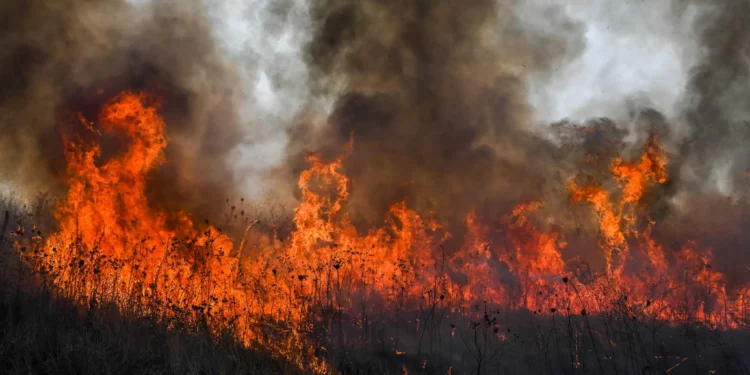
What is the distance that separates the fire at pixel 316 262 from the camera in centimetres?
1131

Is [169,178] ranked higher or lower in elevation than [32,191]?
higher

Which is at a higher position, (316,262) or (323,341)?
(316,262)

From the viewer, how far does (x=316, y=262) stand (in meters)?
15.5

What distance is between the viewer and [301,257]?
665 inches

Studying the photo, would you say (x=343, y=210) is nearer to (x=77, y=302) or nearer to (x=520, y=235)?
(x=520, y=235)

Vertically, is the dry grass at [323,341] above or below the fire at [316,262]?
below

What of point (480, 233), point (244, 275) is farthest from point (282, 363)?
point (480, 233)

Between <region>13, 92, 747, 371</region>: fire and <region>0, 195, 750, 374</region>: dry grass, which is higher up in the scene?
<region>13, 92, 747, 371</region>: fire

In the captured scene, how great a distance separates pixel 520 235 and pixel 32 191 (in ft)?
69.8

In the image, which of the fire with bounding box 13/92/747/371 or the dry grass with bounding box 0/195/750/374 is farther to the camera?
the fire with bounding box 13/92/747/371

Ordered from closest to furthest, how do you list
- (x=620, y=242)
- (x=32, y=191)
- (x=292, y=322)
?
(x=292, y=322), (x=32, y=191), (x=620, y=242)

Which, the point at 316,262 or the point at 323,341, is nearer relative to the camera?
the point at 323,341

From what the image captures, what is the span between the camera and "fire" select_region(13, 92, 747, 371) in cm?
1131

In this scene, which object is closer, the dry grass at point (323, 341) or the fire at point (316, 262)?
the dry grass at point (323, 341)
